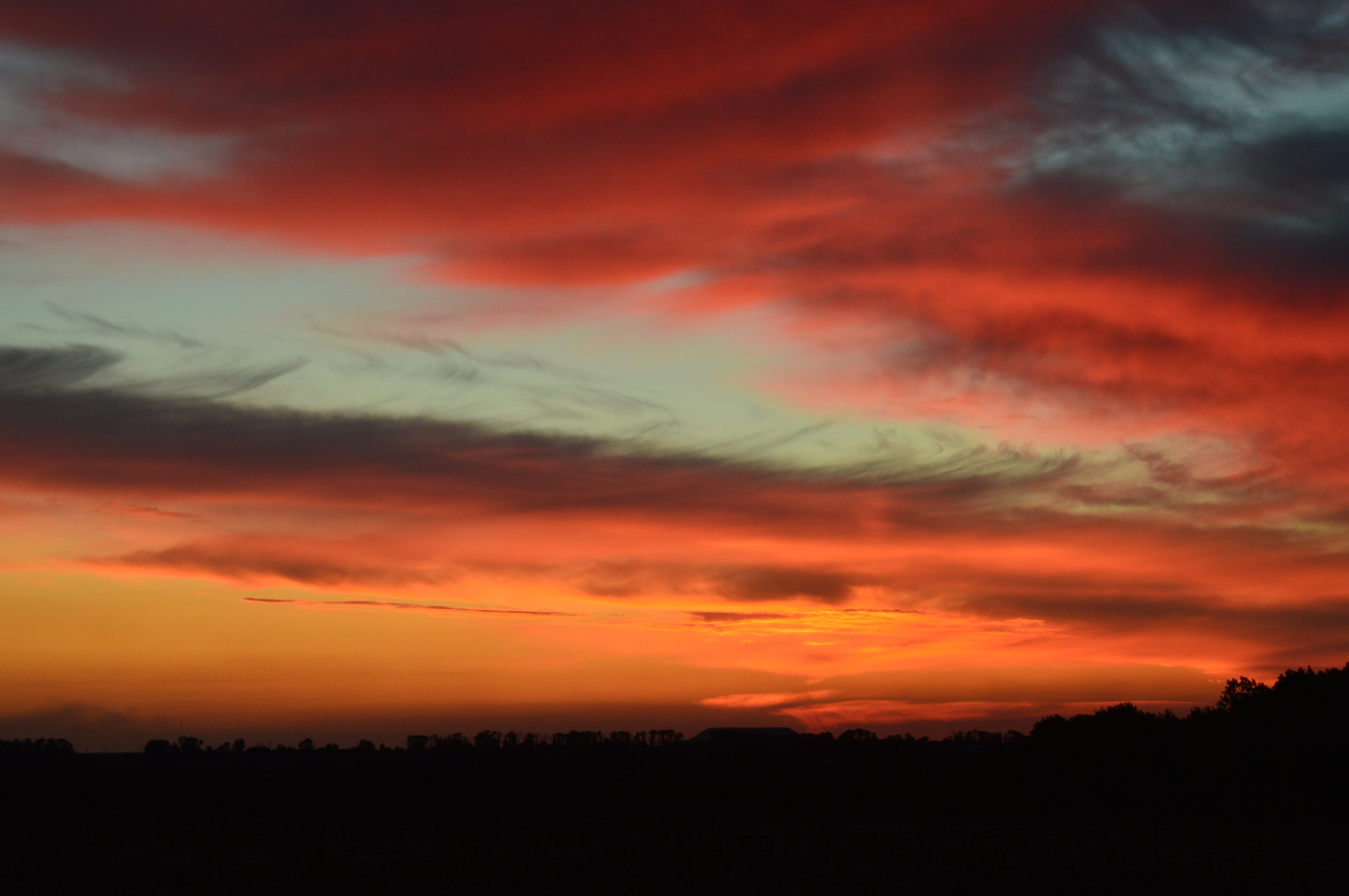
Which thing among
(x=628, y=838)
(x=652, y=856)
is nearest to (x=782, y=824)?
(x=628, y=838)

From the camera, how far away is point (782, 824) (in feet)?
288

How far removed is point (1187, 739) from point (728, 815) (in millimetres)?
41589

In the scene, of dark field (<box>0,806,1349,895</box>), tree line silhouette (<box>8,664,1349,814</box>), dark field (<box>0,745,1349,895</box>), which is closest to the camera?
dark field (<box>0,806,1349,895</box>)

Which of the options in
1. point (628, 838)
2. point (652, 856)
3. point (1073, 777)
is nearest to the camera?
point (652, 856)

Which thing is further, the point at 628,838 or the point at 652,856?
the point at 628,838

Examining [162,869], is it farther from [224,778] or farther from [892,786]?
[892,786]

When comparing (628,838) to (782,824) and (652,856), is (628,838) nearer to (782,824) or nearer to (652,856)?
(652,856)

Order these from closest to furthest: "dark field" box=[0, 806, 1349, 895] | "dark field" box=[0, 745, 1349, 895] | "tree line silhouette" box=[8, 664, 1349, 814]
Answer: "dark field" box=[0, 806, 1349, 895]
"dark field" box=[0, 745, 1349, 895]
"tree line silhouette" box=[8, 664, 1349, 814]

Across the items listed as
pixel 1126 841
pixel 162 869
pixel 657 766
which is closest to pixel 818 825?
pixel 1126 841

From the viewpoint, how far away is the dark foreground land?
4912 cm

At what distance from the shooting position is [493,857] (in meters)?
58.1

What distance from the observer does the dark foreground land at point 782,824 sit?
49125 mm

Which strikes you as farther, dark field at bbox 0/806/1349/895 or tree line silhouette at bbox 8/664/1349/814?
tree line silhouette at bbox 8/664/1349/814

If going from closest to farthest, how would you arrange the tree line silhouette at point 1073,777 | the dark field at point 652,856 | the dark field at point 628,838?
the dark field at point 652,856, the dark field at point 628,838, the tree line silhouette at point 1073,777
